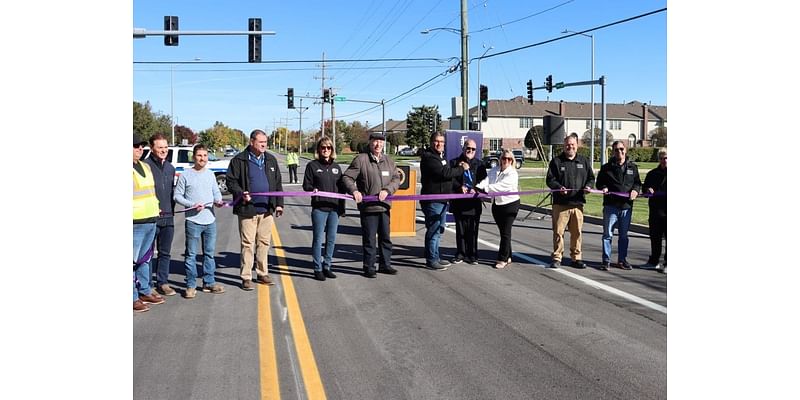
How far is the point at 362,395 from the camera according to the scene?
188 inches

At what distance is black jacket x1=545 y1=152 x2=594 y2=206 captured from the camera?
964 cm

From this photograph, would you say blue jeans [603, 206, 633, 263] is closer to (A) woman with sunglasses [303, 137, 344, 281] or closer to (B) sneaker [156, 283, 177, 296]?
(A) woman with sunglasses [303, 137, 344, 281]

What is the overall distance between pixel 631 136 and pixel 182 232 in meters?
88.0

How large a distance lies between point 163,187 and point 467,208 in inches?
173

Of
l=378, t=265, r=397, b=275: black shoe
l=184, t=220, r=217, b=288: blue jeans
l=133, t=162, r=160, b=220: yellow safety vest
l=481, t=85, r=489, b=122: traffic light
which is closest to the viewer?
→ l=133, t=162, r=160, b=220: yellow safety vest

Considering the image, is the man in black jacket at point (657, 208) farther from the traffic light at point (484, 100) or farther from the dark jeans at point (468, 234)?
the traffic light at point (484, 100)

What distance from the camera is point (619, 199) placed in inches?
383

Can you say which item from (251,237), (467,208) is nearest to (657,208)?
(467,208)

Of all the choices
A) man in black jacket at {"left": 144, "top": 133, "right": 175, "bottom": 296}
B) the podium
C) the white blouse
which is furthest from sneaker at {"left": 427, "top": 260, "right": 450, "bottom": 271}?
the podium

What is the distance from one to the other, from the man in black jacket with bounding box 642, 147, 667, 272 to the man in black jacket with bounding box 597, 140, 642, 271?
209 mm

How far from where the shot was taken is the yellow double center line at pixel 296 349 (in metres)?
4.89

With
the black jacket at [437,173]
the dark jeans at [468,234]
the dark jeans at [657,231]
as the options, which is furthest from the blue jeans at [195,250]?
the dark jeans at [657,231]

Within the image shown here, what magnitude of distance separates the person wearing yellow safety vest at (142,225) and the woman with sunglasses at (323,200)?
6.85 feet
